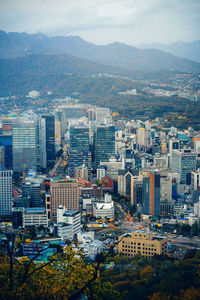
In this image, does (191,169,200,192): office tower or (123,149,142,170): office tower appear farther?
(123,149,142,170): office tower

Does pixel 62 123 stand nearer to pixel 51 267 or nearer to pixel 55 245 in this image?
pixel 55 245

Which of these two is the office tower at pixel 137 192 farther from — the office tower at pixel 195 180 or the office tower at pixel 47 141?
the office tower at pixel 47 141

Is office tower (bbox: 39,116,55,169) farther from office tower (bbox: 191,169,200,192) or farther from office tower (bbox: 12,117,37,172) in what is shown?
office tower (bbox: 191,169,200,192)

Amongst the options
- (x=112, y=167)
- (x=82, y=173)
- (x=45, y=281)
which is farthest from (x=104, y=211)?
(x=45, y=281)

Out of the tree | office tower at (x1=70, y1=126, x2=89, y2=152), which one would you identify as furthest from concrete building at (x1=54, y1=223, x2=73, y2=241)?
office tower at (x1=70, y1=126, x2=89, y2=152)

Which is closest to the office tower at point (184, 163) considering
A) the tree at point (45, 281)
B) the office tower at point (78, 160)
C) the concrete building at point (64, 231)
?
the office tower at point (78, 160)
